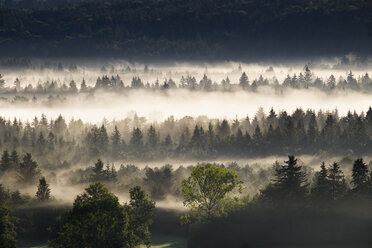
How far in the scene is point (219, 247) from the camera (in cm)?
19950

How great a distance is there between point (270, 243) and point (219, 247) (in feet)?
40.0

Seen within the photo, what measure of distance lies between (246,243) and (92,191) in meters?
38.2

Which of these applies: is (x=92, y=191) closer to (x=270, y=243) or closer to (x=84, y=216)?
(x=84, y=216)

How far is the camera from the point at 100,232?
179 meters

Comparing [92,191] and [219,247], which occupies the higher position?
[92,191]

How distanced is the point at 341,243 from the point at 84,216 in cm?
5851

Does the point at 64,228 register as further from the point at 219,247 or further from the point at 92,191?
the point at 219,247

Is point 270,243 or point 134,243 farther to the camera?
point 270,243

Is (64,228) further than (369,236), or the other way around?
(369,236)

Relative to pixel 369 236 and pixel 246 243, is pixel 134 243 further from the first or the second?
pixel 369 236

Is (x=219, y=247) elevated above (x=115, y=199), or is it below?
below

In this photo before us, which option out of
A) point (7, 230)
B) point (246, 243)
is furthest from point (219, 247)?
point (7, 230)

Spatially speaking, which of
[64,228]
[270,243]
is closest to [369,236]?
[270,243]

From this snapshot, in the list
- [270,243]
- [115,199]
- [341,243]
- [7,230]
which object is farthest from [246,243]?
[7,230]
